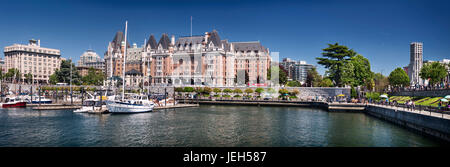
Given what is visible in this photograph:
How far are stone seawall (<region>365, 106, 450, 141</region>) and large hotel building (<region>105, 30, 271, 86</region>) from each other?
81048 mm

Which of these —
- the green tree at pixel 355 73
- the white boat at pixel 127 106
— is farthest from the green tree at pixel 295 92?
the white boat at pixel 127 106

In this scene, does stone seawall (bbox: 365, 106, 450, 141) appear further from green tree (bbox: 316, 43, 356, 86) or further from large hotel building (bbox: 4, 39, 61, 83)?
large hotel building (bbox: 4, 39, 61, 83)

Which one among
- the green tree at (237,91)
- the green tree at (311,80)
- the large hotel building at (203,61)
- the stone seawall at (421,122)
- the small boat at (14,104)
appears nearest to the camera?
the stone seawall at (421,122)

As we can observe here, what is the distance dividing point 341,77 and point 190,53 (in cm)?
6525

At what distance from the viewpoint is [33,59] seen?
179 m

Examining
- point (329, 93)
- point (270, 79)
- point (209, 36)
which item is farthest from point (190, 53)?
point (329, 93)

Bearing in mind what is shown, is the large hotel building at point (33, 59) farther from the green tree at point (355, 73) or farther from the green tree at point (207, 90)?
the green tree at point (355, 73)

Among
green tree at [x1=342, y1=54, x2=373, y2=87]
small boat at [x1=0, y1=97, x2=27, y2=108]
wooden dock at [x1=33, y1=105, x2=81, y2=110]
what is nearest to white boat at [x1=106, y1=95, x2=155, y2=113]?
wooden dock at [x1=33, y1=105, x2=81, y2=110]

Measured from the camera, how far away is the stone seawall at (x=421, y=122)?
2848 centimetres

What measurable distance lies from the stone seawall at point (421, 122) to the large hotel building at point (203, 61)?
8105cm

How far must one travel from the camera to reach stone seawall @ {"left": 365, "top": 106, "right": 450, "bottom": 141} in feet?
93.4

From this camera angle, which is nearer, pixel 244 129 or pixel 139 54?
pixel 244 129

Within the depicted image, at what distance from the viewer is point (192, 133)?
3503 centimetres
